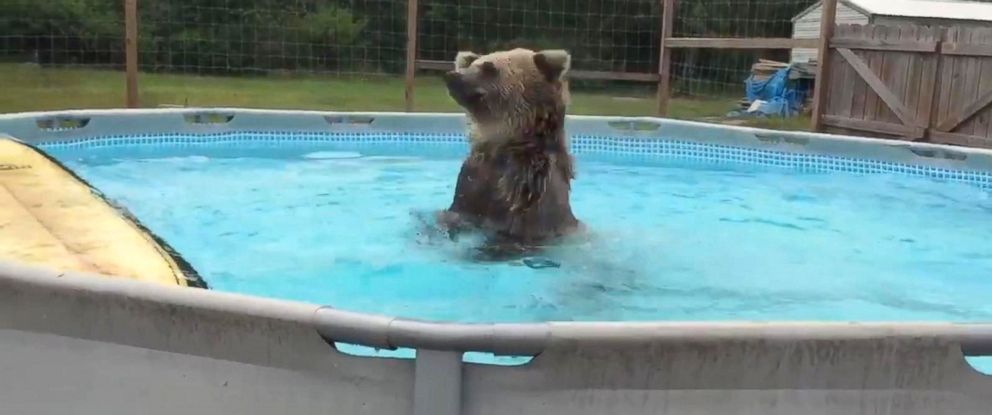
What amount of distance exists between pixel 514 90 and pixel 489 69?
17cm

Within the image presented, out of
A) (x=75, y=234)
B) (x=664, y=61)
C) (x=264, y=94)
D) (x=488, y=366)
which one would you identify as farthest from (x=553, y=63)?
(x=264, y=94)

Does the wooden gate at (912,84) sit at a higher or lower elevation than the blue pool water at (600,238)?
higher

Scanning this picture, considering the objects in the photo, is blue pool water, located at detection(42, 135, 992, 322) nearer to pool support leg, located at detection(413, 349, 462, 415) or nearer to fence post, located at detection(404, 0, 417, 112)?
fence post, located at detection(404, 0, 417, 112)

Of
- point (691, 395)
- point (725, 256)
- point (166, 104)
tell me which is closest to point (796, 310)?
point (725, 256)

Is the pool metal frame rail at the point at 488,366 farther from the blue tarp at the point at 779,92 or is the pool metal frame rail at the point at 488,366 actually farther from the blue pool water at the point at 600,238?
the blue tarp at the point at 779,92

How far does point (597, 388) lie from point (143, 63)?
1540 centimetres

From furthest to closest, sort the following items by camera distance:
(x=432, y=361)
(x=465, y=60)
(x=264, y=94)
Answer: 1. (x=264, y=94)
2. (x=465, y=60)
3. (x=432, y=361)

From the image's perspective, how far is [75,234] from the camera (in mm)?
3279

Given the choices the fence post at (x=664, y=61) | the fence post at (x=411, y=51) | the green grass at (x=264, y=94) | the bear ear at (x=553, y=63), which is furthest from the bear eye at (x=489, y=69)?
the green grass at (x=264, y=94)

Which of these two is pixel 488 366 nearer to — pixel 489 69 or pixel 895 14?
pixel 489 69

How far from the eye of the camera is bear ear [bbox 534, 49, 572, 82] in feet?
14.7

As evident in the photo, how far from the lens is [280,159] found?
27.5 ft

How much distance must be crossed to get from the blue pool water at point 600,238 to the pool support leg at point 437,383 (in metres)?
2.18

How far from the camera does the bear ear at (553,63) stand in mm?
4480
